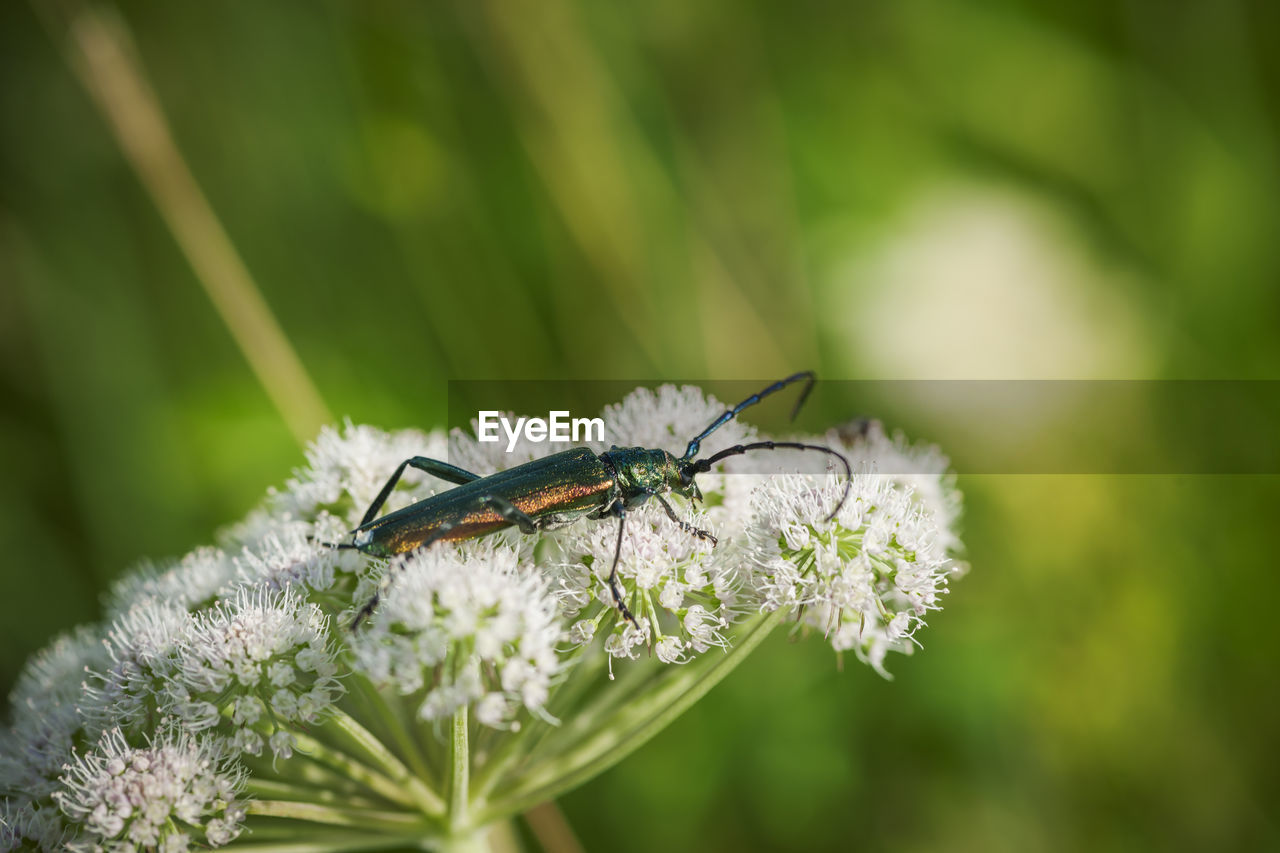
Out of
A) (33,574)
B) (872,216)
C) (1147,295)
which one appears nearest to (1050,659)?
(1147,295)

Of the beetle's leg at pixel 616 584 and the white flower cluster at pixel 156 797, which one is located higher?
the beetle's leg at pixel 616 584

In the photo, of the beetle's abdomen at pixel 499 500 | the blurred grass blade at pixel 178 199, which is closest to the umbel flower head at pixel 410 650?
the beetle's abdomen at pixel 499 500

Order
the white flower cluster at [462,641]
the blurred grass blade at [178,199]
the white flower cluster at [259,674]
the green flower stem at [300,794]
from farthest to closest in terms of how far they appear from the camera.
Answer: the blurred grass blade at [178,199]
the green flower stem at [300,794]
the white flower cluster at [259,674]
the white flower cluster at [462,641]

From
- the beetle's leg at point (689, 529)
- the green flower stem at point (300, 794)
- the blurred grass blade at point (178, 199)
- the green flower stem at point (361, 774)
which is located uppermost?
the blurred grass blade at point (178, 199)

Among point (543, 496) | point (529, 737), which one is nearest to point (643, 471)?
point (543, 496)

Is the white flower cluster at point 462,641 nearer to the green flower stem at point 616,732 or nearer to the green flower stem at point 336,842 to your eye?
the green flower stem at point 616,732

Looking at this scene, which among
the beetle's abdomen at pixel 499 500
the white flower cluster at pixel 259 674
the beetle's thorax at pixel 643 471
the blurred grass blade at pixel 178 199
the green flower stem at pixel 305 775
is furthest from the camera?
the blurred grass blade at pixel 178 199
